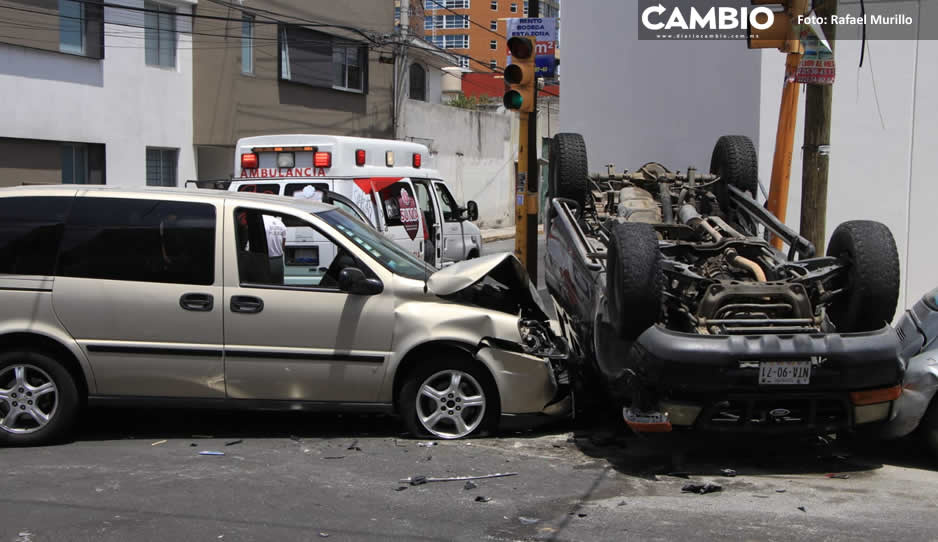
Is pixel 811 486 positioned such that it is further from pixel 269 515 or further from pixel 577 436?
pixel 269 515

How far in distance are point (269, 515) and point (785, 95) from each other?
5986mm

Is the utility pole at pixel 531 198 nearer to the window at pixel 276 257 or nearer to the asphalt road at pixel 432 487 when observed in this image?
the asphalt road at pixel 432 487

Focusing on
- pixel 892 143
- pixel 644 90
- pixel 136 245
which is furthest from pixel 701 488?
pixel 644 90

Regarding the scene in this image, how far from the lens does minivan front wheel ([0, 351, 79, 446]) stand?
6.38 m

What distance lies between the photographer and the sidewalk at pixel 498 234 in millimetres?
29331

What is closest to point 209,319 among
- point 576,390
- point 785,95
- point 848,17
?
point 576,390

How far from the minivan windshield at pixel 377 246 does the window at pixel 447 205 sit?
6.29 meters

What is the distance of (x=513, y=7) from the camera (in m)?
96.1

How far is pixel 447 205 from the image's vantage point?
13.8 metres

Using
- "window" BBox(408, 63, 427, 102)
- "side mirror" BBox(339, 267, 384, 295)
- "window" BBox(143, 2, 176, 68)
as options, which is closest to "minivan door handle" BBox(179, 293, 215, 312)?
"side mirror" BBox(339, 267, 384, 295)

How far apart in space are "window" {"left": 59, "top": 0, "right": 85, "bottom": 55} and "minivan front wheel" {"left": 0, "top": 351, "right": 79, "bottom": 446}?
1291 cm

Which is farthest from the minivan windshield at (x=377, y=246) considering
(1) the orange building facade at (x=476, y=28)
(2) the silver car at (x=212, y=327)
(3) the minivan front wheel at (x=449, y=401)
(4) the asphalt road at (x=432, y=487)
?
(1) the orange building facade at (x=476, y=28)

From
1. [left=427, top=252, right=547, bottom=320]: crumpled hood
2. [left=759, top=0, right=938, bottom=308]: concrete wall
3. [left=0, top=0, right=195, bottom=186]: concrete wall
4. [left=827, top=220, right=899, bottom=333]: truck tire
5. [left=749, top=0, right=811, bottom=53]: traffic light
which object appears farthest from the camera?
[left=0, top=0, right=195, bottom=186]: concrete wall

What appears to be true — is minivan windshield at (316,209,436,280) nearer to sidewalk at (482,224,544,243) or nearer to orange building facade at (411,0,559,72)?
sidewalk at (482,224,544,243)
